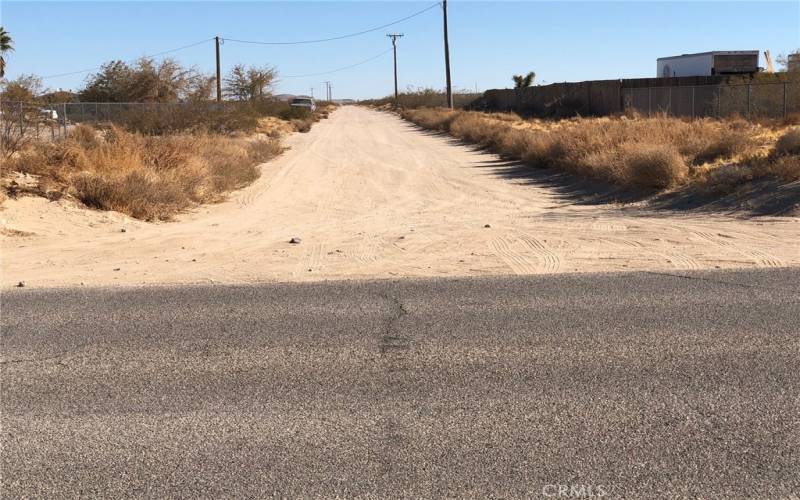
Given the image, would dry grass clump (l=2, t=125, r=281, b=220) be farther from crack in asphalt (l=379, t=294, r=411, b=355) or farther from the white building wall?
the white building wall

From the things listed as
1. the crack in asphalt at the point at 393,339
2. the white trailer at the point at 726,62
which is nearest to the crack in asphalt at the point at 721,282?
the crack in asphalt at the point at 393,339

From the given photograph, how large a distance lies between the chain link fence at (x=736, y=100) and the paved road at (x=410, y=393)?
33091mm

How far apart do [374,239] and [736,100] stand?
34.6m

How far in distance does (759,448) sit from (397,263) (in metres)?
7.09

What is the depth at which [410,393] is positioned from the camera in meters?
5.77

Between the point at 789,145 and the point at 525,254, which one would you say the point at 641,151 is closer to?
the point at 789,145

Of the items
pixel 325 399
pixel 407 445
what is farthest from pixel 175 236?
pixel 407 445

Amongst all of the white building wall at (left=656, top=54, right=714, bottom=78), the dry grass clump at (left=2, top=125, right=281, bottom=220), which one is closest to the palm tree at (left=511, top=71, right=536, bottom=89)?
the white building wall at (left=656, top=54, right=714, bottom=78)

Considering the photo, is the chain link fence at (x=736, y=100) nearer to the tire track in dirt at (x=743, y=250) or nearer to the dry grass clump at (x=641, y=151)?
the dry grass clump at (x=641, y=151)

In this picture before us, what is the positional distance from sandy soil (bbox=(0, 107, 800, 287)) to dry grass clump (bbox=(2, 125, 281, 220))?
0.54 m

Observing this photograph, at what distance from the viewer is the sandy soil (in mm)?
10906

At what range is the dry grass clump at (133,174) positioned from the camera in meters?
16.4

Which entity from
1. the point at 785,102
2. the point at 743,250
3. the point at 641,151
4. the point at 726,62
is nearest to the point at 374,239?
the point at 743,250

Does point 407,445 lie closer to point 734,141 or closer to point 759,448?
point 759,448
